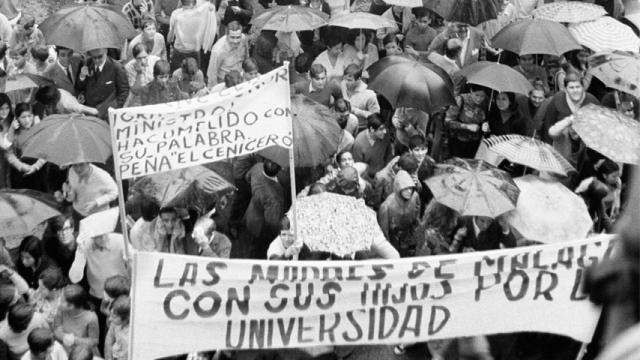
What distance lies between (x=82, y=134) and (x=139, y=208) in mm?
880

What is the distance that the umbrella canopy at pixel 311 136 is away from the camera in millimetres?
10383

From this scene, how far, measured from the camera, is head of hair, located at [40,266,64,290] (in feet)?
29.4

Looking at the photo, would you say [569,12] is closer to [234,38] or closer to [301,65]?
[301,65]

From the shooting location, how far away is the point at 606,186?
1065 cm

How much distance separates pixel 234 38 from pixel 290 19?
0.68 m

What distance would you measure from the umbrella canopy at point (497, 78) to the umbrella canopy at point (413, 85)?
0.95 ft

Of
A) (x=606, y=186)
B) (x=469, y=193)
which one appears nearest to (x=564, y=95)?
(x=606, y=186)

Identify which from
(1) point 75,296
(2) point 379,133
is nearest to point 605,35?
(2) point 379,133

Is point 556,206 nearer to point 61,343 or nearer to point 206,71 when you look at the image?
point 61,343

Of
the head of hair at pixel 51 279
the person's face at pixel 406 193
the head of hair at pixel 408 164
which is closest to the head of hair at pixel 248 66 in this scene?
the head of hair at pixel 408 164

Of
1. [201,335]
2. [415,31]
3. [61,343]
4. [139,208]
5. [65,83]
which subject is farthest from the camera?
[415,31]

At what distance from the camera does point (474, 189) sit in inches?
380

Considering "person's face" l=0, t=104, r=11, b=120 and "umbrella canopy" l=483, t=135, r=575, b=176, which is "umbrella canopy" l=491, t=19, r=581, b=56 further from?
"person's face" l=0, t=104, r=11, b=120

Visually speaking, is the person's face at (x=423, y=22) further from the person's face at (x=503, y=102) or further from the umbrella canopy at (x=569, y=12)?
the person's face at (x=503, y=102)
